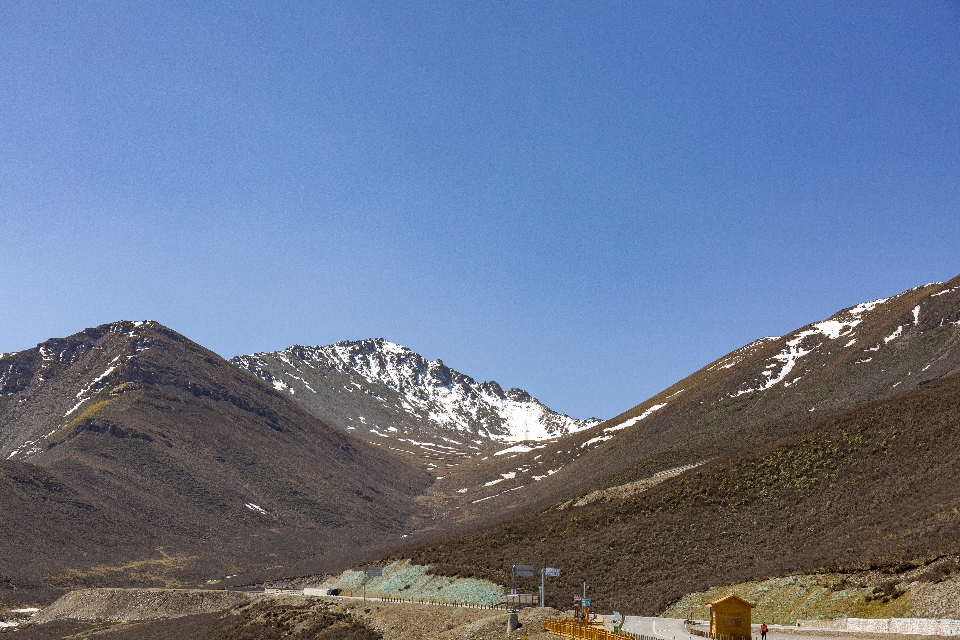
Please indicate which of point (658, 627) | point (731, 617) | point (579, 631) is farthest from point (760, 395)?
point (579, 631)

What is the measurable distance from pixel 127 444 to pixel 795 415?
11881cm

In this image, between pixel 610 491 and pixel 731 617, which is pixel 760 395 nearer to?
pixel 610 491

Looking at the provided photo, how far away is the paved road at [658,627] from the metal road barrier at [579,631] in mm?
2318

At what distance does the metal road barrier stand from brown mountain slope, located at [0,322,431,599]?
79.4 meters

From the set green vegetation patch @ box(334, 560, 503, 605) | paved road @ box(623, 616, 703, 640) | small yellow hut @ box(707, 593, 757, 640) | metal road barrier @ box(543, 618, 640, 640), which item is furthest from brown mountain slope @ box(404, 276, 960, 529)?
small yellow hut @ box(707, 593, 757, 640)

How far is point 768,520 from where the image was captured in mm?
71250

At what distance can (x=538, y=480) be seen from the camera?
16312 cm

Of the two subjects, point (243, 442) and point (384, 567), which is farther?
point (243, 442)

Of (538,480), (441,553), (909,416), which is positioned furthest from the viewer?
(538,480)

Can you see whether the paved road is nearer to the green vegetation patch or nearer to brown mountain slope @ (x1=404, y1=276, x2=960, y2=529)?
the green vegetation patch

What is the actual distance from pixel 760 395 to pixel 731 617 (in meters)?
96.1

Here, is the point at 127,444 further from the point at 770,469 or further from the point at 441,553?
the point at 770,469

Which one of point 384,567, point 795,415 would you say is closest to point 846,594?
point 384,567

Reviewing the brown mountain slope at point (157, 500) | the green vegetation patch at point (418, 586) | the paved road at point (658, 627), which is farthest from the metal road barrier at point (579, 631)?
the brown mountain slope at point (157, 500)
